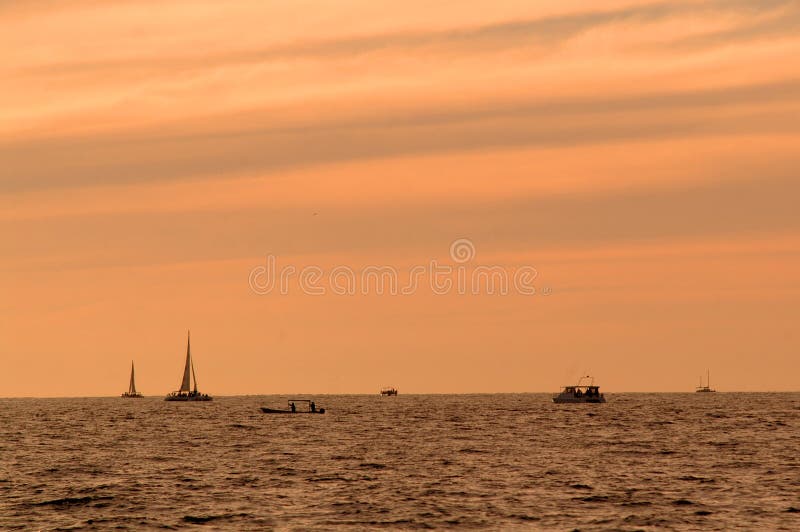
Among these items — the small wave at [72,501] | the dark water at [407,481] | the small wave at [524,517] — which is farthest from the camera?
the small wave at [72,501]

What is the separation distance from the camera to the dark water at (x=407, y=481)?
205 feet

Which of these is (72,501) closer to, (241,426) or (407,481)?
(407,481)

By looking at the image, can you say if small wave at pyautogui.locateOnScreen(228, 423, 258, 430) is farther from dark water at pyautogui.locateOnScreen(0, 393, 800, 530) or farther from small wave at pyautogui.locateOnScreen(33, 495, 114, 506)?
small wave at pyautogui.locateOnScreen(33, 495, 114, 506)

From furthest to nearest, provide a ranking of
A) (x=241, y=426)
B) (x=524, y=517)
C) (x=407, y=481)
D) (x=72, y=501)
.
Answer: (x=241, y=426), (x=407, y=481), (x=72, y=501), (x=524, y=517)

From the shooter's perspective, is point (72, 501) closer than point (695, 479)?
Yes

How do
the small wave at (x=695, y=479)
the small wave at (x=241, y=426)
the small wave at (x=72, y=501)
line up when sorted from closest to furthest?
the small wave at (x=72, y=501) → the small wave at (x=695, y=479) → the small wave at (x=241, y=426)

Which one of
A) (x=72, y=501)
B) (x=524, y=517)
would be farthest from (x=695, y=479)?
(x=72, y=501)

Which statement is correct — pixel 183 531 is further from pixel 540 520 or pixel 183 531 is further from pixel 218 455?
pixel 218 455

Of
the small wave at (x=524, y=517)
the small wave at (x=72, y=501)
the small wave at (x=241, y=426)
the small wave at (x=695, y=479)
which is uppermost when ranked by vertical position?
the small wave at (x=241, y=426)

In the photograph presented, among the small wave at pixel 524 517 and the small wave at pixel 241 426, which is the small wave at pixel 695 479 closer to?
the small wave at pixel 524 517

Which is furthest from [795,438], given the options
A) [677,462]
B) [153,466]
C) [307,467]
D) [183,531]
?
[183,531]

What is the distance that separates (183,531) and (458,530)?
14126mm

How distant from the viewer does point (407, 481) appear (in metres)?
80.9

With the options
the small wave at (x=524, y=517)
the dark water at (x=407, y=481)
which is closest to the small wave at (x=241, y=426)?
the dark water at (x=407, y=481)
